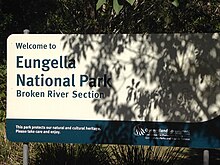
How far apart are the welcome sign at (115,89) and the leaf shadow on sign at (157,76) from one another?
11 mm

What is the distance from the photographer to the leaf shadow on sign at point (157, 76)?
6211mm

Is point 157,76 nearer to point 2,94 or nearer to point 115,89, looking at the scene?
point 115,89

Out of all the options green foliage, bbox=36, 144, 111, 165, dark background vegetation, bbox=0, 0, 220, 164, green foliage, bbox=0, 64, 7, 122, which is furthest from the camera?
green foliage, bbox=0, 64, 7, 122

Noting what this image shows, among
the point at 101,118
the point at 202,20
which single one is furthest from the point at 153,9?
the point at 101,118

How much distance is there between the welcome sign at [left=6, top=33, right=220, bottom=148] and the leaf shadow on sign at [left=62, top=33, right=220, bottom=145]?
0.04ft

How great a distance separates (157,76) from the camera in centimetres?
630

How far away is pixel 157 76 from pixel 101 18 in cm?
525

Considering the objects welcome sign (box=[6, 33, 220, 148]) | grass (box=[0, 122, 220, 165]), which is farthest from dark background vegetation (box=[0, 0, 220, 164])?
welcome sign (box=[6, 33, 220, 148])

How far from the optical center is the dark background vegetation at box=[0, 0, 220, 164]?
11383 millimetres

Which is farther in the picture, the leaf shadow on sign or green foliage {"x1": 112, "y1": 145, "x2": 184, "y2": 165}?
green foliage {"x1": 112, "y1": 145, "x2": 184, "y2": 165}

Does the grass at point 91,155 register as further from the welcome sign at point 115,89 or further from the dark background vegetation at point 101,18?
the dark background vegetation at point 101,18

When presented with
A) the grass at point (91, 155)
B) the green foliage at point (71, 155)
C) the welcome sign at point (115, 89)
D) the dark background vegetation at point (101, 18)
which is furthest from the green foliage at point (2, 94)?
the welcome sign at point (115, 89)

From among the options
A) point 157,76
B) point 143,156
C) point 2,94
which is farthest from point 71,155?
point 2,94

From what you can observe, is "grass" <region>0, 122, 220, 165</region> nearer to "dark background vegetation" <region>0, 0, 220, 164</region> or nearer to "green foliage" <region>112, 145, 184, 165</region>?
"green foliage" <region>112, 145, 184, 165</region>
